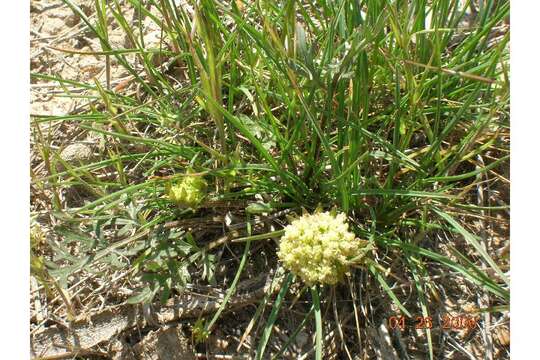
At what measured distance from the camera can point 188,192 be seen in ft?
4.80

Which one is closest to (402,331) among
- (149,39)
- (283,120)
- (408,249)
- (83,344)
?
(408,249)

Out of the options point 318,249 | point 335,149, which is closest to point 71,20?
point 335,149

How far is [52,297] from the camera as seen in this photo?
5.84ft

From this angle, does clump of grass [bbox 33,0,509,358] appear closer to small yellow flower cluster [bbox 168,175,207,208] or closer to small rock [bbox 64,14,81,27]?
small yellow flower cluster [bbox 168,175,207,208]

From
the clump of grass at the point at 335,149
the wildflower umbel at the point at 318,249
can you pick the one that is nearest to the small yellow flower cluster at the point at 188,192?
the clump of grass at the point at 335,149

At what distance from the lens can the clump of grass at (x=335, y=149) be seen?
4.71 ft

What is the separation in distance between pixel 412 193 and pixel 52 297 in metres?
1.30

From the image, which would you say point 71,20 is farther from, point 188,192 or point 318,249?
point 318,249

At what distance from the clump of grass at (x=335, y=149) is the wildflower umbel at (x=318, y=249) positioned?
0.36ft

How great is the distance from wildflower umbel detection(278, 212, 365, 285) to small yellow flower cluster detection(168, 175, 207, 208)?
0.99 feet

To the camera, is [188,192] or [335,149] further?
[335,149]

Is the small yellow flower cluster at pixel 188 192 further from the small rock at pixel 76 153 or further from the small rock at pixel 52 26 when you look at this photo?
the small rock at pixel 52 26

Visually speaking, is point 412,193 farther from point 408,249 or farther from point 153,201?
point 153,201

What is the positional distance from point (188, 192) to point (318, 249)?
16.8 inches
